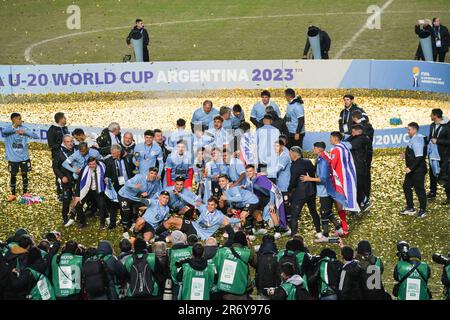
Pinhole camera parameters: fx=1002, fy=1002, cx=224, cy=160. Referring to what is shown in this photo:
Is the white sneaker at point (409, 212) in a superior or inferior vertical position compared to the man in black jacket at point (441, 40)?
inferior

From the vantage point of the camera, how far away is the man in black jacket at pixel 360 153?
66.7 ft

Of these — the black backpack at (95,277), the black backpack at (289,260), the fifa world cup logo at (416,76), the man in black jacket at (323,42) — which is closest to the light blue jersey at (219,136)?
the black backpack at (289,260)

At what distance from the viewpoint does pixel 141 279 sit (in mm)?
15266

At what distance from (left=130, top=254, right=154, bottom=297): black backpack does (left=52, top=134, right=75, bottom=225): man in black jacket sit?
5.64m

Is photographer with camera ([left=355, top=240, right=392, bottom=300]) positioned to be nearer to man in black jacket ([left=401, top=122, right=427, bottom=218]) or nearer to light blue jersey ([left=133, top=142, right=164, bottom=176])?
man in black jacket ([left=401, top=122, right=427, bottom=218])

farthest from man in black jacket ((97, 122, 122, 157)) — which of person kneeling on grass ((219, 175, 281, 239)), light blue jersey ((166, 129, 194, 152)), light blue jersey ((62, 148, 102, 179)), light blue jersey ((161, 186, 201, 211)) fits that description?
person kneeling on grass ((219, 175, 281, 239))

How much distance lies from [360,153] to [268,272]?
5.75 meters

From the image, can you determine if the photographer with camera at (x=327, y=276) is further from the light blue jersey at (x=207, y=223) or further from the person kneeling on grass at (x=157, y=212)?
the person kneeling on grass at (x=157, y=212)

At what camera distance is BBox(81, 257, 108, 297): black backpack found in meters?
15.1

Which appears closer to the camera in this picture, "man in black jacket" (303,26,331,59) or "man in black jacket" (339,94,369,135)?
"man in black jacket" (339,94,369,135)

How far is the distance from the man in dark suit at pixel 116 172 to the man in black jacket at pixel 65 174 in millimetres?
920

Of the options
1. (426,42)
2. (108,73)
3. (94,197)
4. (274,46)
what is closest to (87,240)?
(94,197)
